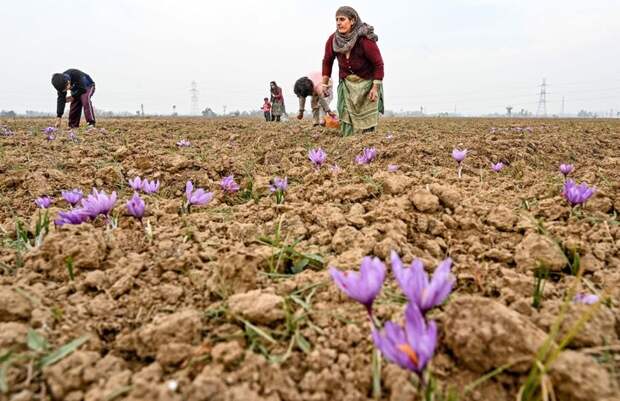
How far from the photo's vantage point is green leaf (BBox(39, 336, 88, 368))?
2.67 ft

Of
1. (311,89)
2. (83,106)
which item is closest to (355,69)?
(311,89)

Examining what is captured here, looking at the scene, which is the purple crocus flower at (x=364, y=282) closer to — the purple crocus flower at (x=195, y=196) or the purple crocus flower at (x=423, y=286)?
the purple crocus flower at (x=423, y=286)

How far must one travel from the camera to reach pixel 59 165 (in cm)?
320

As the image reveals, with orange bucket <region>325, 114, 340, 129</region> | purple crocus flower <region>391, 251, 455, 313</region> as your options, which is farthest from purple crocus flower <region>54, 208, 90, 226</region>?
orange bucket <region>325, 114, 340, 129</region>

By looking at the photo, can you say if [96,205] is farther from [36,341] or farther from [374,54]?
[374,54]

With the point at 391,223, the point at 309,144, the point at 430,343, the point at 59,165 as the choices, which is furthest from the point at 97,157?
the point at 430,343

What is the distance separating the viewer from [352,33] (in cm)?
451

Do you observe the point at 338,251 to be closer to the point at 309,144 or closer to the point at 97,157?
the point at 97,157

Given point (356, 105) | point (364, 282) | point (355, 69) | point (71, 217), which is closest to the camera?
point (364, 282)

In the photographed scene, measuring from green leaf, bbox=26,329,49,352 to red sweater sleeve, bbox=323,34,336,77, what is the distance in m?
4.51

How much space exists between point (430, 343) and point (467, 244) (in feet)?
2.79

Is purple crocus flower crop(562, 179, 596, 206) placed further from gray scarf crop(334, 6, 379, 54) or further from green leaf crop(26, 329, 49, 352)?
gray scarf crop(334, 6, 379, 54)

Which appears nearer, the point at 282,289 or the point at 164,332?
the point at 164,332

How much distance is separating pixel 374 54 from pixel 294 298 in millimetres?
4045
